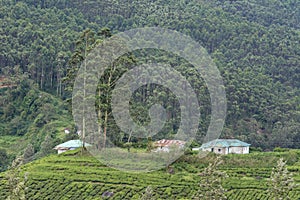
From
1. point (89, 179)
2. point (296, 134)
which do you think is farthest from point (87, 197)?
point (296, 134)

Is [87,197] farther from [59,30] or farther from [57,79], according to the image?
[59,30]

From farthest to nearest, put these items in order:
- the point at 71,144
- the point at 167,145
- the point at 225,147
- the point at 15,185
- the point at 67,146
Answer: the point at 71,144 → the point at 67,146 → the point at 225,147 → the point at 167,145 → the point at 15,185

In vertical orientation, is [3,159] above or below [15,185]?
below

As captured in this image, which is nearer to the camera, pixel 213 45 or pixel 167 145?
pixel 167 145

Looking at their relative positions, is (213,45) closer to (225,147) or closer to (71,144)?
(225,147)

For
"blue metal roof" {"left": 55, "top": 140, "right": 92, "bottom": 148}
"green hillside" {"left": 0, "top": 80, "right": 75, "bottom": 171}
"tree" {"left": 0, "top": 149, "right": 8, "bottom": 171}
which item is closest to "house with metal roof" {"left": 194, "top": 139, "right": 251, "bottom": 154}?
"blue metal roof" {"left": 55, "top": 140, "right": 92, "bottom": 148}

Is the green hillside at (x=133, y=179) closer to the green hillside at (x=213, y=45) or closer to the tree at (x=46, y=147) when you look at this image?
the green hillside at (x=213, y=45)

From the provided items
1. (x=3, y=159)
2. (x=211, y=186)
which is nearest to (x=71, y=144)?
(x=3, y=159)
